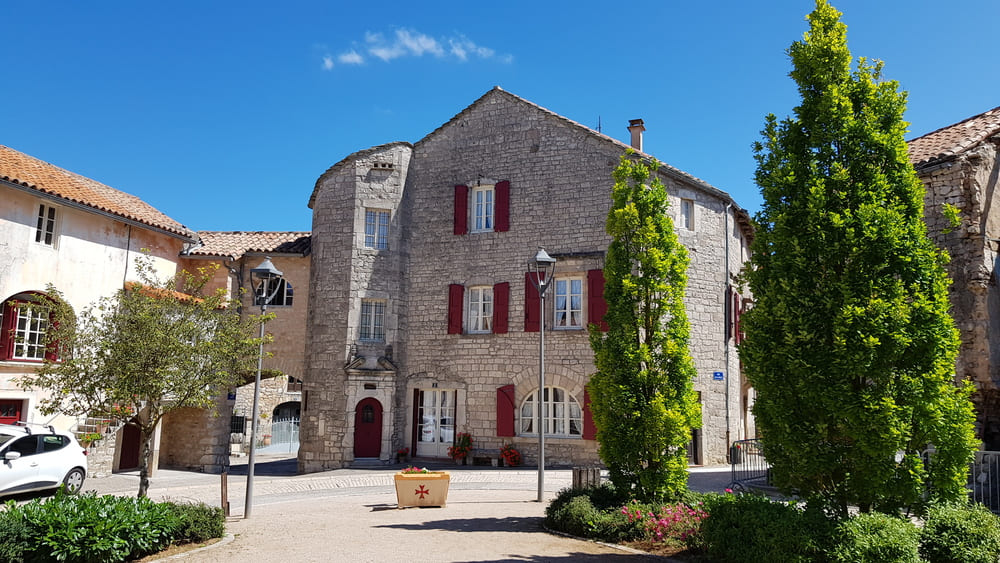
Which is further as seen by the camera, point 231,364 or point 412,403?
point 412,403

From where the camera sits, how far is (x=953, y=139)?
Result: 12164 millimetres

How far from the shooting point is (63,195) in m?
16.2

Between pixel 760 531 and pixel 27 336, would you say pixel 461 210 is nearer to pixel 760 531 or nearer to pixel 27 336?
pixel 27 336

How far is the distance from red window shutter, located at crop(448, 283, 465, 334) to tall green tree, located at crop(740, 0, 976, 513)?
12.4 metres

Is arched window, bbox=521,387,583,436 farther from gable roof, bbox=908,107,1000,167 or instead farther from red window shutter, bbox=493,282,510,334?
gable roof, bbox=908,107,1000,167

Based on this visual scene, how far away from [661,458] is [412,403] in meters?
11.2

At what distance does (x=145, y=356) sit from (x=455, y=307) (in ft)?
36.2

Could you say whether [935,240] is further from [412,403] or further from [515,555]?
[412,403]

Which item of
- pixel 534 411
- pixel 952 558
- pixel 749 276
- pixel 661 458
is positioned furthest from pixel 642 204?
pixel 534 411

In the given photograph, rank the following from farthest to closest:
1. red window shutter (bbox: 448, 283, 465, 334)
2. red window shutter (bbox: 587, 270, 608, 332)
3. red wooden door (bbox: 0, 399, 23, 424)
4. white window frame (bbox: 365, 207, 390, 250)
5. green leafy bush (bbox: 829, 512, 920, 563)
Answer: white window frame (bbox: 365, 207, 390, 250) → red window shutter (bbox: 448, 283, 465, 334) → red window shutter (bbox: 587, 270, 608, 332) → red wooden door (bbox: 0, 399, 23, 424) → green leafy bush (bbox: 829, 512, 920, 563)

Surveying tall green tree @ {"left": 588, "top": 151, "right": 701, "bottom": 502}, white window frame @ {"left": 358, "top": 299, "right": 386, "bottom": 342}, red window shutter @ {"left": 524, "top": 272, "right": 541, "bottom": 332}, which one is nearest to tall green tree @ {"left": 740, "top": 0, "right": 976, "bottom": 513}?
tall green tree @ {"left": 588, "top": 151, "right": 701, "bottom": 502}

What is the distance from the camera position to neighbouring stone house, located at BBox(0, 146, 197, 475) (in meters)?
15.4

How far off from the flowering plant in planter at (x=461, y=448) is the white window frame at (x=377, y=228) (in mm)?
6017

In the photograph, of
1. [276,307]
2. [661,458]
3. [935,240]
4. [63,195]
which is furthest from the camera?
[276,307]
